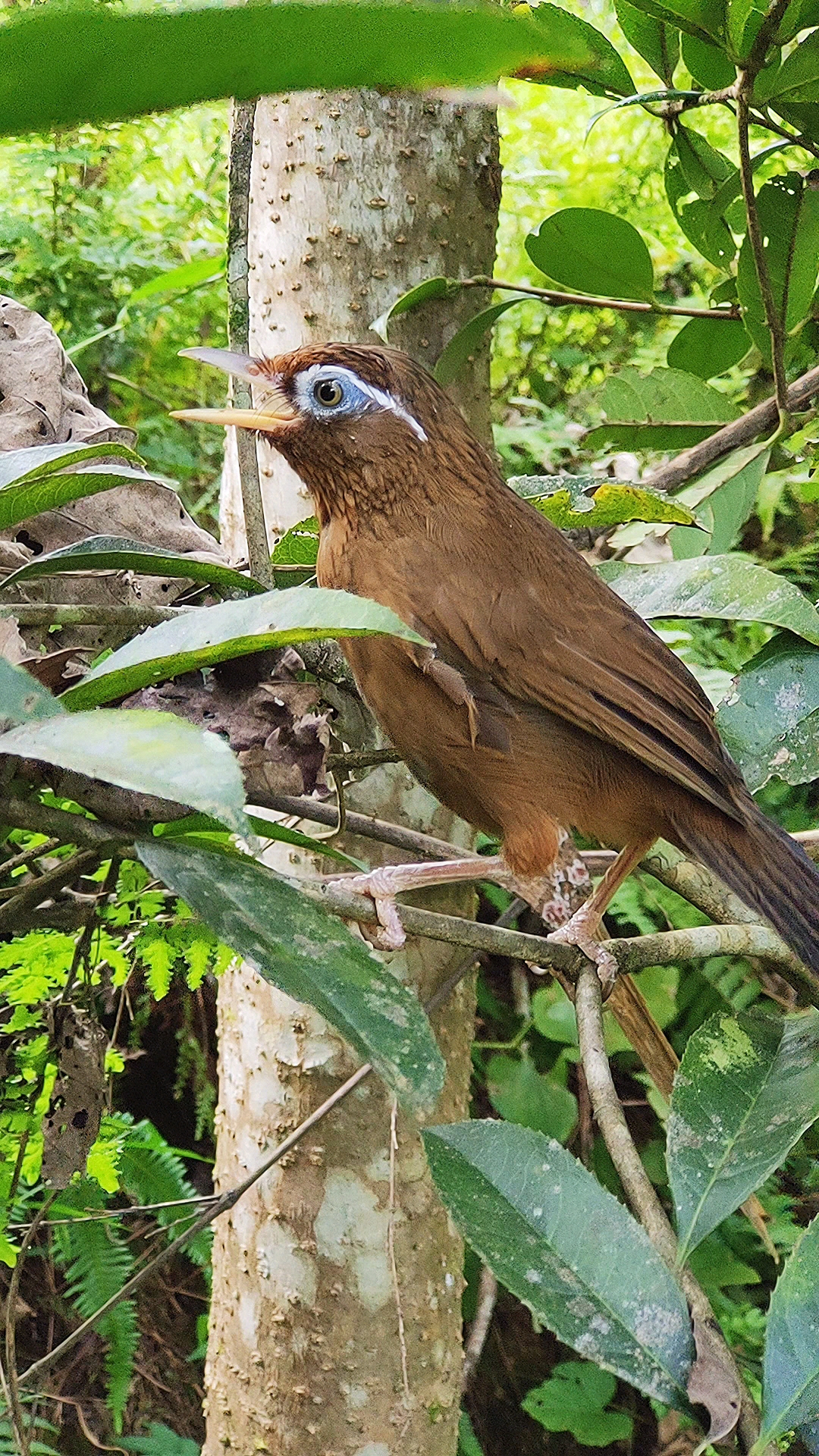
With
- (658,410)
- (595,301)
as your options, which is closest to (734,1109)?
(658,410)

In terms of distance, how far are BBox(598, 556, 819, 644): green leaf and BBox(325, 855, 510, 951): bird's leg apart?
1.30 ft

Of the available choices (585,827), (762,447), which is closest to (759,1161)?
(585,827)

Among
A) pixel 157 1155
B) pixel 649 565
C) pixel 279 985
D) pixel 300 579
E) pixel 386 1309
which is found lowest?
pixel 386 1309

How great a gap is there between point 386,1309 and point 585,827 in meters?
0.86

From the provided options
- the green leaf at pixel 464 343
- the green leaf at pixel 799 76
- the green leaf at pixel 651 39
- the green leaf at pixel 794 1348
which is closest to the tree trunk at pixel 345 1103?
the green leaf at pixel 464 343

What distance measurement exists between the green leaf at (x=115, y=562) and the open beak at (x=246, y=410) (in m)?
0.35

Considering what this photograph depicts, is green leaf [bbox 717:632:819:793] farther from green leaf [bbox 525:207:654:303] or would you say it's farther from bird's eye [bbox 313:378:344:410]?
green leaf [bbox 525:207:654:303]

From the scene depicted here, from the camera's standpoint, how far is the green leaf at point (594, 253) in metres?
2.03

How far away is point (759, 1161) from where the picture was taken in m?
1.14

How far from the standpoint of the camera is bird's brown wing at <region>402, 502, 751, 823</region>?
163 centimetres

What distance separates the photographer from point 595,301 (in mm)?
2221

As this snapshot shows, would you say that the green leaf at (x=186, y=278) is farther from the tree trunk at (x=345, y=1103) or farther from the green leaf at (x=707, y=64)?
the green leaf at (x=707, y=64)

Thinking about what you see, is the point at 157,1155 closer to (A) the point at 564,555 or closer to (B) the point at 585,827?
(B) the point at 585,827

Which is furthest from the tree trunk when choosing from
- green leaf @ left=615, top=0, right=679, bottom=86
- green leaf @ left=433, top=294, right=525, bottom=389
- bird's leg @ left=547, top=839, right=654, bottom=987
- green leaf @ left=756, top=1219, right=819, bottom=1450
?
green leaf @ left=756, top=1219, right=819, bottom=1450
